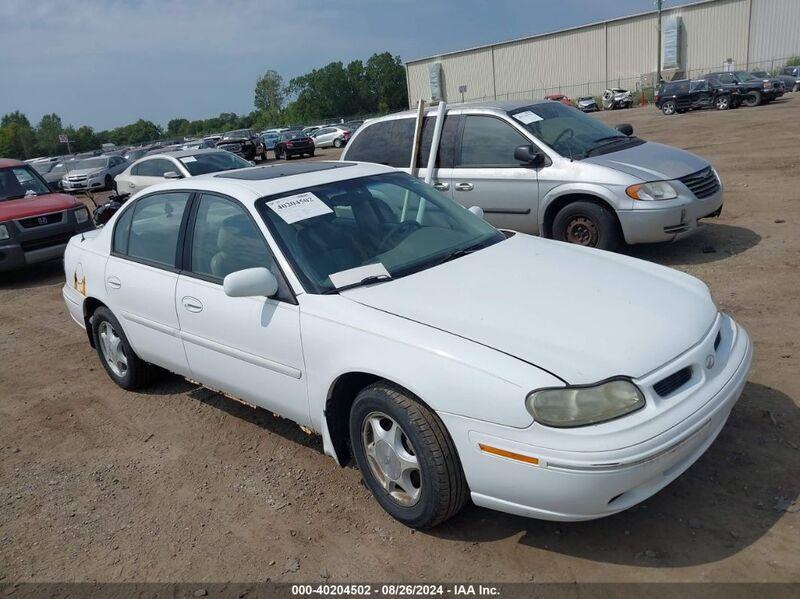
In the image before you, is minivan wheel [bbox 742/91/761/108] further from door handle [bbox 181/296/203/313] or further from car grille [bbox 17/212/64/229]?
door handle [bbox 181/296/203/313]

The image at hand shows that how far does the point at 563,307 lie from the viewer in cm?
320

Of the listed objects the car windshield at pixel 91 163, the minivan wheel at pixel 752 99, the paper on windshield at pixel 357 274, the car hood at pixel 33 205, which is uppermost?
the paper on windshield at pixel 357 274

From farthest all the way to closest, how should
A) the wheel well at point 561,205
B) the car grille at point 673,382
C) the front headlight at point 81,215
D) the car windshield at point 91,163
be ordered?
the car windshield at point 91,163, the front headlight at point 81,215, the wheel well at point 561,205, the car grille at point 673,382

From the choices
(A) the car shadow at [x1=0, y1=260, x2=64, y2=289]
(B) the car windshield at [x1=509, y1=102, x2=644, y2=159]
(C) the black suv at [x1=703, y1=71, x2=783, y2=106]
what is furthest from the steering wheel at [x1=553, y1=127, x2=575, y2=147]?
(C) the black suv at [x1=703, y1=71, x2=783, y2=106]

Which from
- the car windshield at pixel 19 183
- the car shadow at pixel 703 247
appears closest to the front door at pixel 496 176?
the car shadow at pixel 703 247

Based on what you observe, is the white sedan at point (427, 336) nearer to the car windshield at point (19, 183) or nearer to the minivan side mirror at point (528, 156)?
the minivan side mirror at point (528, 156)

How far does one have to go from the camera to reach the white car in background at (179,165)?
12.5 meters

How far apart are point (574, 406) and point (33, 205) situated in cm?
950

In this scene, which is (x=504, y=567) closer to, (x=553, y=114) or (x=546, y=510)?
(x=546, y=510)

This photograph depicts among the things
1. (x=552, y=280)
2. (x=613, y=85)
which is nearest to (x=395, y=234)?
(x=552, y=280)

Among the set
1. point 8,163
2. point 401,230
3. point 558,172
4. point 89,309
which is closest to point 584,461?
point 401,230

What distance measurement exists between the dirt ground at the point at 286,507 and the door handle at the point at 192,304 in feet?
2.99

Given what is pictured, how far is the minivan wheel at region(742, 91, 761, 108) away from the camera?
3008 cm

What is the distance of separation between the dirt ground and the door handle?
2.99ft
